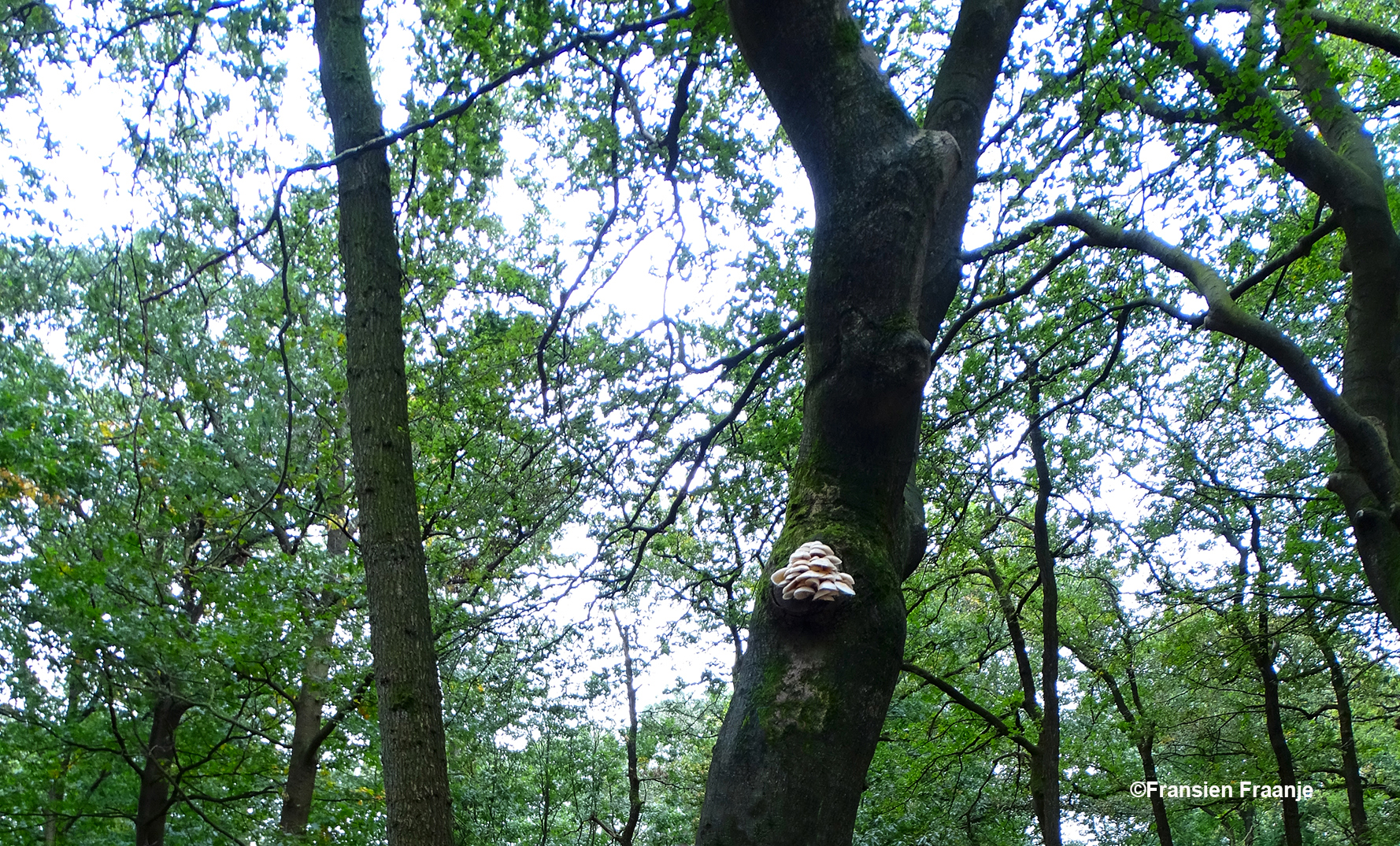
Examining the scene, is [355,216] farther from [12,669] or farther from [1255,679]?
[1255,679]

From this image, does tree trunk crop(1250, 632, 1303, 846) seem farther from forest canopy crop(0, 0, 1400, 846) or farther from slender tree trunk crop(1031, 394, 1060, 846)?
slender tree trunk crop(1031, 394, 1060, 846)

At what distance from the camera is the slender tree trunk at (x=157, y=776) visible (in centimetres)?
799

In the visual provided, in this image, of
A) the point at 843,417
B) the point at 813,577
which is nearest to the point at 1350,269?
the point at 843,417

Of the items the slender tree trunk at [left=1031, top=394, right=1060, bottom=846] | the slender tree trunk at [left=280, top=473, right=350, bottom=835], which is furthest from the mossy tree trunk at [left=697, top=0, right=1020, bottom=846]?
the slender tree trunk at [left=280, top=473, right=350, bottom=835]

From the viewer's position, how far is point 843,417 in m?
1.99

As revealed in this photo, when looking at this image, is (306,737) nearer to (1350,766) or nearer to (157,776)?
(157,776)

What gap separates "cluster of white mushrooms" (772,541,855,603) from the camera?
1.72 m

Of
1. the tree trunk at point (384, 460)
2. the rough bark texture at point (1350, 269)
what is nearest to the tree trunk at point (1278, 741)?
the rough bark texture at point (1350, 269)

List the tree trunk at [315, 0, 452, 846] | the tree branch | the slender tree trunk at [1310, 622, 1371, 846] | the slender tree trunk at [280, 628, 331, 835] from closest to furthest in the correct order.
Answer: the tree trunk at [315, 0, 452, 846] < the tree branch < the slender tree trunk at [280, 628, 331, 835] < the slender tree trunk at [1310, 622, 1371, 846]

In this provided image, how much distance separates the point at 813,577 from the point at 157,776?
8854mm

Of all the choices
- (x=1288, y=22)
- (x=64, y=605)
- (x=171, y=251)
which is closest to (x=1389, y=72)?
(x=1288, y=22)

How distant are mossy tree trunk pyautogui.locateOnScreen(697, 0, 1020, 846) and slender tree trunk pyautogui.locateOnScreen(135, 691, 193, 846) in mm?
7871

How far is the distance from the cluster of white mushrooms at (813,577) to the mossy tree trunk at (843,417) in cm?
3

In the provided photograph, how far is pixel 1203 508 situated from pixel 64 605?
10.8 m
